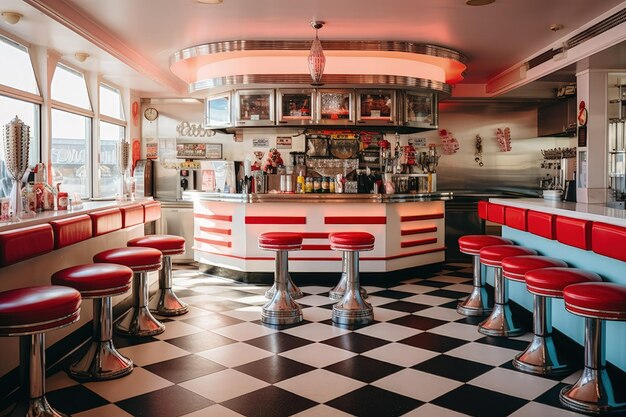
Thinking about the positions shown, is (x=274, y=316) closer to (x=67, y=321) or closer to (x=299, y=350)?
(x=299, y=350)

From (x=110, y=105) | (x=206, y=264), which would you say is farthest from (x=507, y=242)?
(x=110, y=105)

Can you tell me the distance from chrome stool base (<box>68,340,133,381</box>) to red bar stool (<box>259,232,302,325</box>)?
1472 millimetres

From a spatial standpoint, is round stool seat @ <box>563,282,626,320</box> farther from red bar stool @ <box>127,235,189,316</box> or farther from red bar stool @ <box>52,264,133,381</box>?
red bar stool @ <box>127,235,189,316</box>

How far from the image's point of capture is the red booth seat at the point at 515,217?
15.8 ft

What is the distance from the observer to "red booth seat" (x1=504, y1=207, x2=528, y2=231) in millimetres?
4807

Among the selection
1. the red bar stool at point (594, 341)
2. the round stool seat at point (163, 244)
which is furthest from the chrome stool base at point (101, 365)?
the red bar stool at point (594, 341)

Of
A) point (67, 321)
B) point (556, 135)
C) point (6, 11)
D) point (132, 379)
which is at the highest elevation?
point (6, 11)

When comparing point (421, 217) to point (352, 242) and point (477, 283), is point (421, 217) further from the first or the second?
point (352, 242)

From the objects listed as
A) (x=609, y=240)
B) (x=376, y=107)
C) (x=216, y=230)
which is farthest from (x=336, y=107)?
(x=609, y=240)

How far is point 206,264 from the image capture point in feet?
24.1

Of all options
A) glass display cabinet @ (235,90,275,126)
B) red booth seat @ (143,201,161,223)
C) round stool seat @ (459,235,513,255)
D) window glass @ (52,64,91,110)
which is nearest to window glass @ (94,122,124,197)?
window glass @ (52,64,91,110)

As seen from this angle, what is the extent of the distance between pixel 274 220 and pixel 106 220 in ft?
8.24

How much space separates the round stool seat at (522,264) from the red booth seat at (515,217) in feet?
2.20

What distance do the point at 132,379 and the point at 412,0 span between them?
392cm
